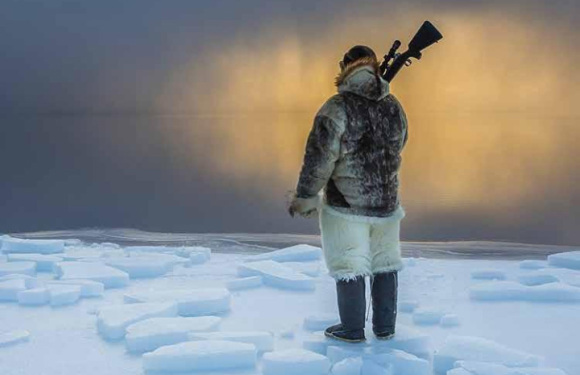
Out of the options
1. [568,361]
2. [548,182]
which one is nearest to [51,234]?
[568,361]

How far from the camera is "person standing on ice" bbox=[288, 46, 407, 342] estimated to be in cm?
338

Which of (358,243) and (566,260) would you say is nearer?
(358,243)

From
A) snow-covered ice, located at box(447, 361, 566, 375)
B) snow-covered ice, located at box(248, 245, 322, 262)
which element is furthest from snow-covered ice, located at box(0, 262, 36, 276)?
snow-covered ice, located at box(447, 361, 566, 375)

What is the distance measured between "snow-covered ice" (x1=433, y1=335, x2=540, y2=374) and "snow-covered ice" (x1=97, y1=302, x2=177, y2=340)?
1.35 metres

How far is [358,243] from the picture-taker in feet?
11.3

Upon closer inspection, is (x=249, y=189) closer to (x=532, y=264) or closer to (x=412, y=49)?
(x=532, y=264)

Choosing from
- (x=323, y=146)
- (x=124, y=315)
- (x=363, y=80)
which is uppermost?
(x=363, y=80)

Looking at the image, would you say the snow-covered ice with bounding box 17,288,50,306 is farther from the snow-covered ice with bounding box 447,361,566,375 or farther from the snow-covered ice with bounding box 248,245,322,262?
the snow-covered ice with bounding box 447,361,566,375

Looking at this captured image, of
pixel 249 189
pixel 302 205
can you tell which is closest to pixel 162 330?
pixel 302 205

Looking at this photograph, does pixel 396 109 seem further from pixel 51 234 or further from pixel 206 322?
pixel 51 234

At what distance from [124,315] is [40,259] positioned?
1791 mm

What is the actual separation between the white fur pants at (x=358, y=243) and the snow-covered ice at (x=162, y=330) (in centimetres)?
66

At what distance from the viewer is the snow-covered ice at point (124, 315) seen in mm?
3646

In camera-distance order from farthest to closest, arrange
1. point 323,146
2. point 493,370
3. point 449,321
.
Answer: point 449,321, point 323,146, point 493,370
